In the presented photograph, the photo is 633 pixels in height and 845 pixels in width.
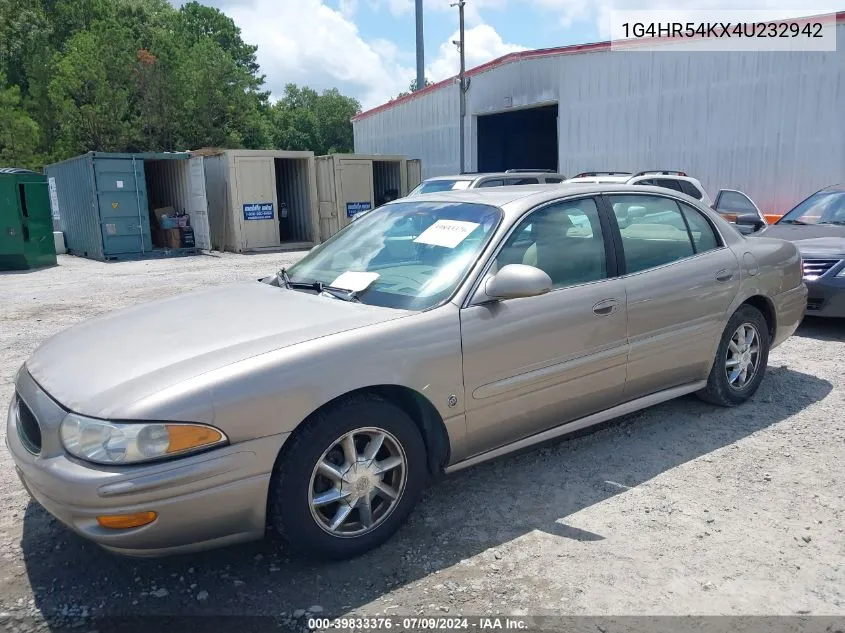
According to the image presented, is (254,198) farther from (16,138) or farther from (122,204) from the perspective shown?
(16,138)

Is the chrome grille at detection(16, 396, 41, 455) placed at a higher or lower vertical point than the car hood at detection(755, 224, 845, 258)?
lower

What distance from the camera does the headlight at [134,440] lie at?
245cm

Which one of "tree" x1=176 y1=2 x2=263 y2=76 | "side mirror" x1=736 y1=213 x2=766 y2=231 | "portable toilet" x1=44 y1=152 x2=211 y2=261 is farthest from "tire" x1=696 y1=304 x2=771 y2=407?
"tree" x1=176 y1=2 x2=263 y2=76

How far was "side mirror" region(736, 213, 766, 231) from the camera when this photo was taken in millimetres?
9156

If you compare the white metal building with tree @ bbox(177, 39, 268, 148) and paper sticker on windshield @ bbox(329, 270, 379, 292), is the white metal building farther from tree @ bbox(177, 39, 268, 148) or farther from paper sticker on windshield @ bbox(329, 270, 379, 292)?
tree @ bbox(177, 39, 268, 148)

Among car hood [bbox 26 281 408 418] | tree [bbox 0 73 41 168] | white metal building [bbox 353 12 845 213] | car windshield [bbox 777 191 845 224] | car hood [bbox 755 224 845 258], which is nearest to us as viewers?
car hood [bbox 26 281 408 418]

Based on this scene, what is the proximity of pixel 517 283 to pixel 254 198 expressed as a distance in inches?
657

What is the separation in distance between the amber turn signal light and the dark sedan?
6.49 metres

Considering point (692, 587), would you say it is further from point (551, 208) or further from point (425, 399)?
point (551, 208)

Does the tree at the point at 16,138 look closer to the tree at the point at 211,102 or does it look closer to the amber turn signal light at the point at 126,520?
the tree at the point at 211,102

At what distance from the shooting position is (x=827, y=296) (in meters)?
6.61

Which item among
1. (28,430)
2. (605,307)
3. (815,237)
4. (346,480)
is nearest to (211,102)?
(815,237)

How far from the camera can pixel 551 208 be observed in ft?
12.5

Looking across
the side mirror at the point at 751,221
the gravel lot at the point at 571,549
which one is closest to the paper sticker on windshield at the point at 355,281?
the gravel lot at the point at 571,549
